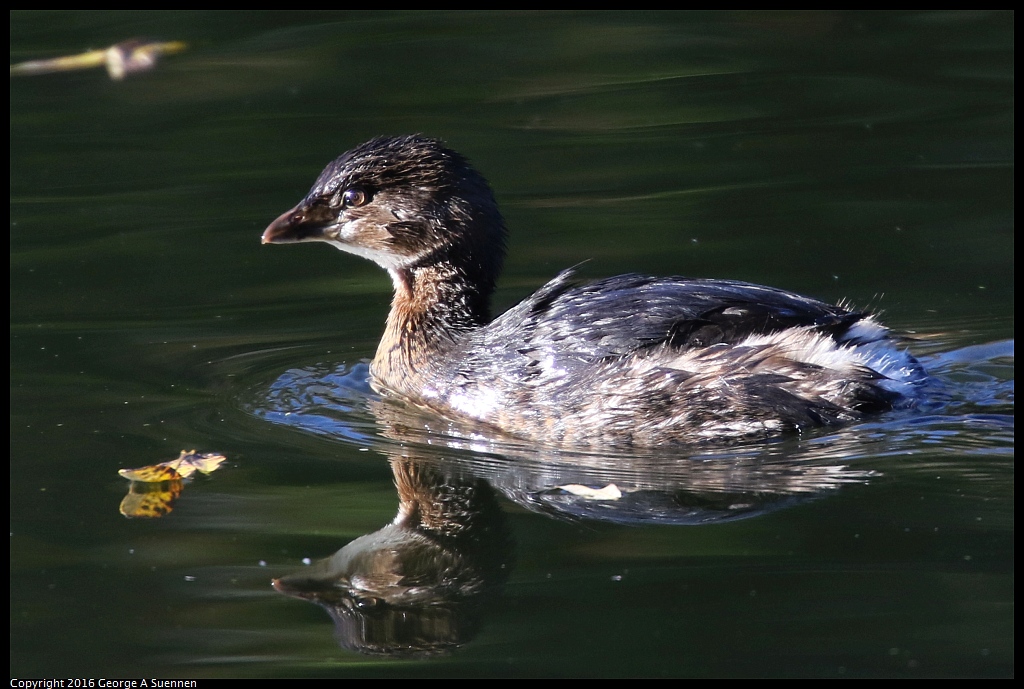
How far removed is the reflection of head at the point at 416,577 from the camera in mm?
4527

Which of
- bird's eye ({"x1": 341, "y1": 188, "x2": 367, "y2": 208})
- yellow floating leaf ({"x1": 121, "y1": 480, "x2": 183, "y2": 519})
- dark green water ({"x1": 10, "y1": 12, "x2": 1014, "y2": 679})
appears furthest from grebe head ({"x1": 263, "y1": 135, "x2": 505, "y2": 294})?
yellow floating leaf ({"x1": 121, "y1": 480, "x2": 183, "y2": 519})

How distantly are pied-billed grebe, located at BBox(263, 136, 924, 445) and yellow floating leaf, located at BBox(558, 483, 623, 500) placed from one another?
20.8 inches

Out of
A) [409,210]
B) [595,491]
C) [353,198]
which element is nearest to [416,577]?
[595,491]

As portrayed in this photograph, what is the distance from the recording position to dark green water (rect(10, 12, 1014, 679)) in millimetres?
4488

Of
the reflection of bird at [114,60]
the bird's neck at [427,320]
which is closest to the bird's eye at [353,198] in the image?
the bird's neck at [427,320]

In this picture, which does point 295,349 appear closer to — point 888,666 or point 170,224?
point 170,224

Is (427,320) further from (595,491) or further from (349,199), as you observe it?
(595,491)

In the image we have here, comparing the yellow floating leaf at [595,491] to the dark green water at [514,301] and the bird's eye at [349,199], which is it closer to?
the dark green water at [514,301]

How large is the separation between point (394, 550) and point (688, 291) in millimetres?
1798

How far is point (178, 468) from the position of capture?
5742 mm

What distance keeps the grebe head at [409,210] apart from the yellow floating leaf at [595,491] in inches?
64.8

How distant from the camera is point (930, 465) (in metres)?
5.50

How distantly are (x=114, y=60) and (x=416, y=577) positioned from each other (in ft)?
23.2

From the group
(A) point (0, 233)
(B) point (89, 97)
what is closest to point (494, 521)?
(A) point (0, 233)
